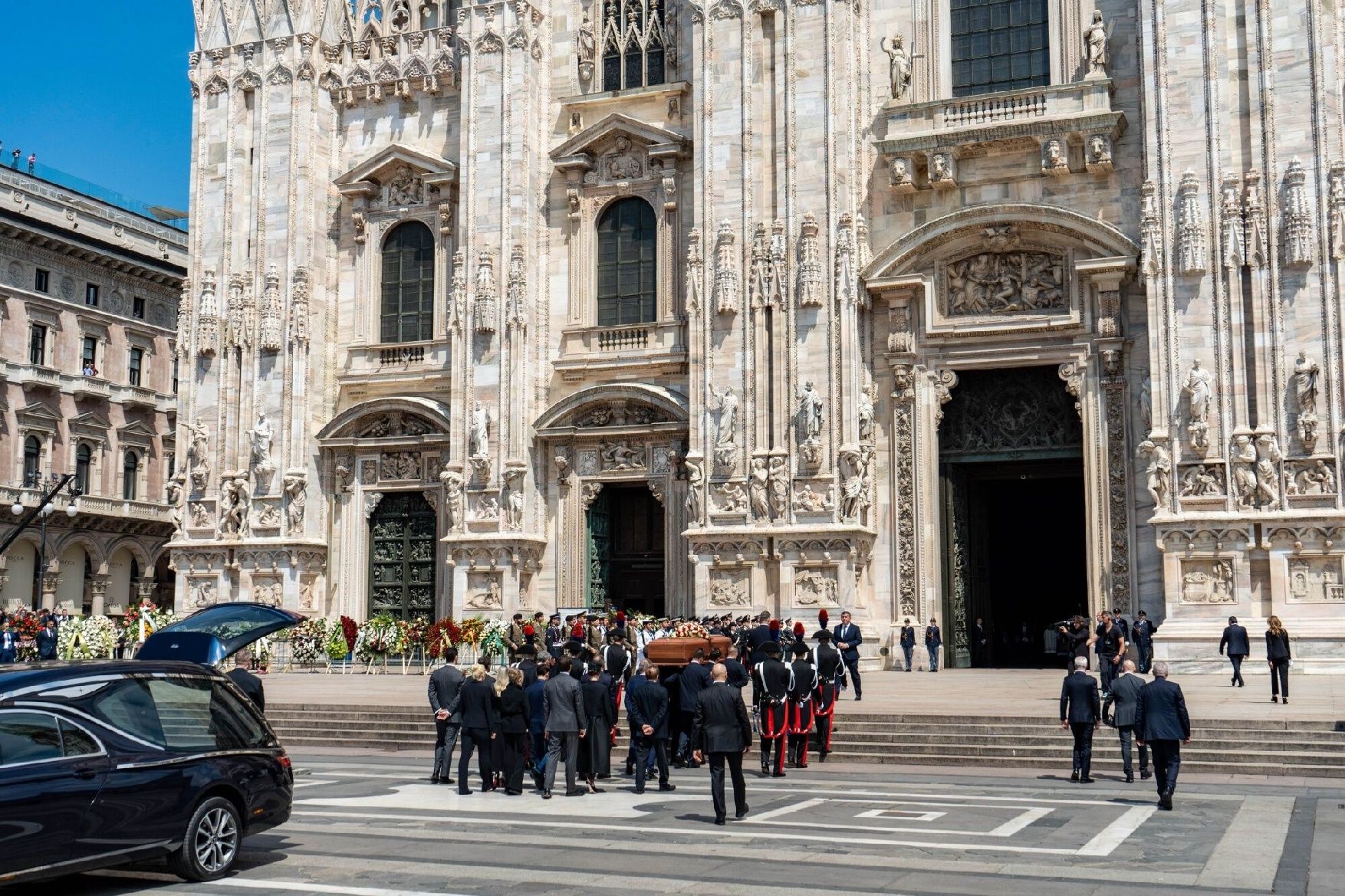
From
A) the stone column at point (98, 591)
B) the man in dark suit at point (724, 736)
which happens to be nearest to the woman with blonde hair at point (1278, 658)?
the man in dark suit at point (724, 736)

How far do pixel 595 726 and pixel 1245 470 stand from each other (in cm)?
1558

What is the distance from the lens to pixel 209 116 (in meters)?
37.8

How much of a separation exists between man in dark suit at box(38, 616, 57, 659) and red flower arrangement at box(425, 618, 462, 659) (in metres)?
8.57

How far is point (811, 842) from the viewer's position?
13.1 metres

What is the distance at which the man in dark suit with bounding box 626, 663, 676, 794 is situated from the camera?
1709 centimetres

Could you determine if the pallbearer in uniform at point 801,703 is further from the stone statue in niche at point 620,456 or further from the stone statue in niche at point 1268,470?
the stone statue in niche at point 620,456

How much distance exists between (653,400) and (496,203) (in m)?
5.85

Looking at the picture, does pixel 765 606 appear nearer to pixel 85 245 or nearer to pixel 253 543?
pixel 253 543

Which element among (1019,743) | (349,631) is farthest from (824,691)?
(349,631)

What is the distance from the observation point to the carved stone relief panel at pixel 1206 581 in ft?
91.7

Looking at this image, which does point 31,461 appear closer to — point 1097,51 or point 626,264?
point 626,264

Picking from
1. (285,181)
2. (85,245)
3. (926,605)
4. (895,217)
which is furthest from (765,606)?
(85,245)

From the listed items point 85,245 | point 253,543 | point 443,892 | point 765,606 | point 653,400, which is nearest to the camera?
point 443,892

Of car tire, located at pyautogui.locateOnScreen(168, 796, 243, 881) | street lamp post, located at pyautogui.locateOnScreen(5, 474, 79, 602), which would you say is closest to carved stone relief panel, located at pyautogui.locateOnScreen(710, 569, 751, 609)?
car tire, located at pyautogui.locateOnScreen(168, 796, 243, 881)
